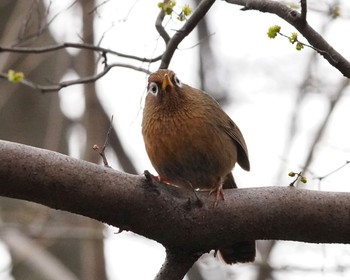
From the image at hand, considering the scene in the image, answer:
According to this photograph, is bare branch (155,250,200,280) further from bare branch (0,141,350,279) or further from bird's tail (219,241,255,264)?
bird's tail (219,241,255,264)

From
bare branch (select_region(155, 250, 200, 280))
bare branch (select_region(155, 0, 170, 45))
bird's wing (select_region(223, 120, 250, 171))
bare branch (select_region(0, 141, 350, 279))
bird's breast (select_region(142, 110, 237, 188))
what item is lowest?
bare branch (select_region(155, 250, 200, 280))

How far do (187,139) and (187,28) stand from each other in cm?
54

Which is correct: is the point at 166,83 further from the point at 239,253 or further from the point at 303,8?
the point at 303,8

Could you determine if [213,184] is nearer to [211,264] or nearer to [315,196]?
[315,196]

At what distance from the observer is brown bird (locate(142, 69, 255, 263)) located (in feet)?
13.0

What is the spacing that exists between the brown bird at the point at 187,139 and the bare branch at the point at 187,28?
0.11 meters

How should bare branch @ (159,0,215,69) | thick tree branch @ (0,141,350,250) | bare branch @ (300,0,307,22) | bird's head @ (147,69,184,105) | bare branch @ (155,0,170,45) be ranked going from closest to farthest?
1. thick tree branch @ (0,141,350,250)
2. bare branch @ (300,0,307,22)
3. bare branch @ (159,0,215,69)
4. bird's head @ (147,69,184,105)
5. bare branch @ (155,0,170,45)

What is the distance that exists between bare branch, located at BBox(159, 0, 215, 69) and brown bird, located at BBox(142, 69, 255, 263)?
112mm

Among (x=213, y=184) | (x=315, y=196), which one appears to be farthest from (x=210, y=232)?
(x=213, y=184)

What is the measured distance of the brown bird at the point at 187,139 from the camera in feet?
13.0

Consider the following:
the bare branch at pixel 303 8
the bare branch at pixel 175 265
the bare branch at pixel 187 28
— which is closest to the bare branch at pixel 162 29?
the bare branch at pixel 187 28

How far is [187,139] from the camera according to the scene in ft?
13.0

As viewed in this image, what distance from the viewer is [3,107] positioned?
6.98 m

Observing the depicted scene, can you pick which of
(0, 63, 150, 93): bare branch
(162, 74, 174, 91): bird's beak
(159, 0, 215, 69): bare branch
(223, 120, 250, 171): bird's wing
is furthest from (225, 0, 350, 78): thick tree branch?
(0, 63, 150, 93): bare branch
